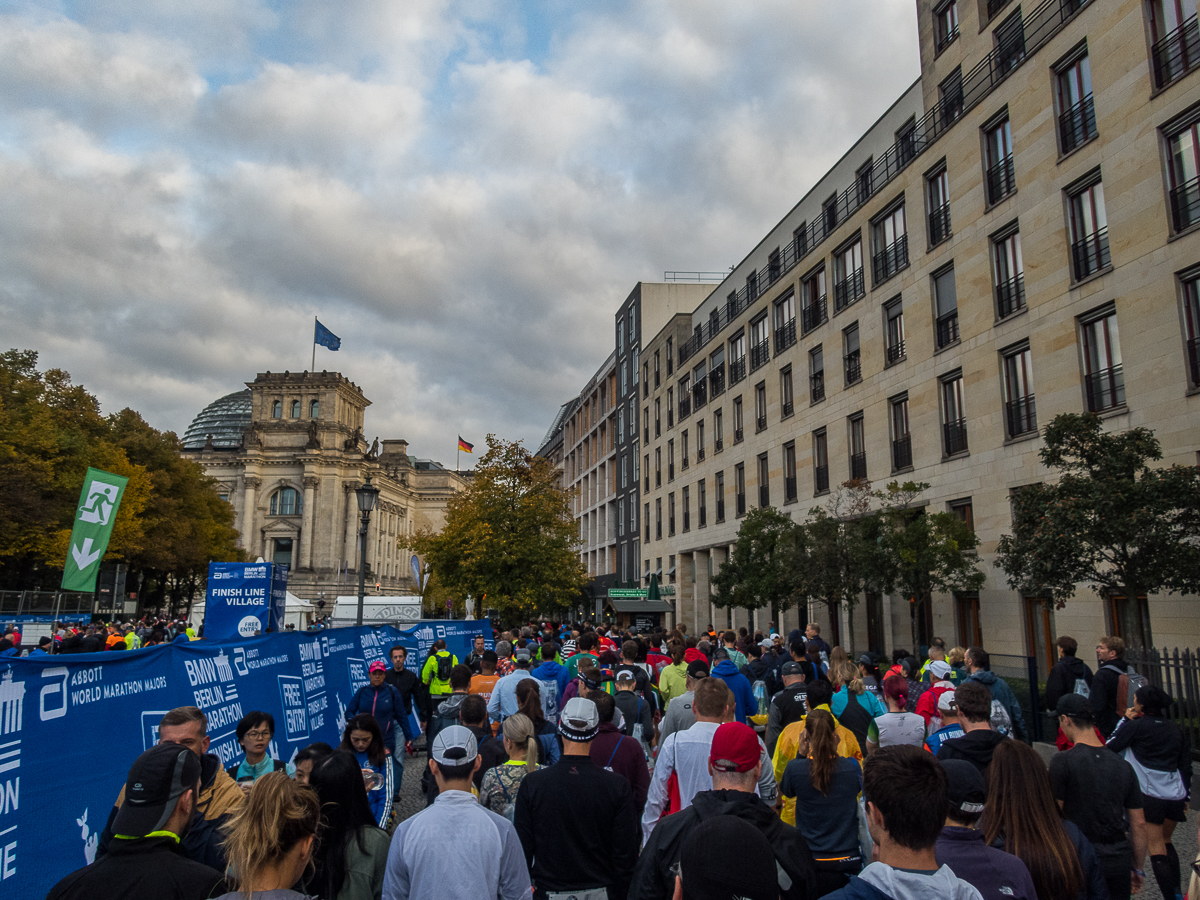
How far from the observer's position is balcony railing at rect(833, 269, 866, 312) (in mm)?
29656

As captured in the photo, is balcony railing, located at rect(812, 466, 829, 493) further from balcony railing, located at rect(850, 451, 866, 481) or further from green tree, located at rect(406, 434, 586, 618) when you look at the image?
green tree, located at rect(406, 434, 586, 618)

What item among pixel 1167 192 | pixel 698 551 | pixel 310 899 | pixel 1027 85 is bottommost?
pixel 310 899

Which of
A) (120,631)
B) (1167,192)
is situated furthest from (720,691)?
(120,631)

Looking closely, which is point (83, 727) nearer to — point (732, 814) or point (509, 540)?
point (732, 814)

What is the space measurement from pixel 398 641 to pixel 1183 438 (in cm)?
1613

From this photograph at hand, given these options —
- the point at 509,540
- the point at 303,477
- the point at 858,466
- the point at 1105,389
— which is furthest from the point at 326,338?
the point at 1105,389

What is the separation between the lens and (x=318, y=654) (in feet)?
38.7

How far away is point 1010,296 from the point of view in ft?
71.8

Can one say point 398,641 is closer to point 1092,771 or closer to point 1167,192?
point 1092,771

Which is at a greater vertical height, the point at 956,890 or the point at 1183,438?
the point at 1183,438

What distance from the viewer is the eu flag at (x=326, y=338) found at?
80375 millimetres

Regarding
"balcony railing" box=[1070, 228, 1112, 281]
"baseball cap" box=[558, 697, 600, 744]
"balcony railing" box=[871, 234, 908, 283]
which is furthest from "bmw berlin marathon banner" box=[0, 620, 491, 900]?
"balcony railing" box=[871, 234, 908, 283]

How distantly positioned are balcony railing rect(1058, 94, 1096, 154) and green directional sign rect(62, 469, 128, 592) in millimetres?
22503

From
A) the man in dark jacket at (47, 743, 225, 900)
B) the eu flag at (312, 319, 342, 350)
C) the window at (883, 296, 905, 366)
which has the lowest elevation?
the man in dark jacket at (47, 743, 225, 900)
